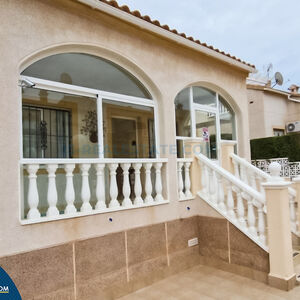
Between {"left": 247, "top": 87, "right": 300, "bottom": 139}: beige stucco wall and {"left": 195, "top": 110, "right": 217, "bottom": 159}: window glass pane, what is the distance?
32.1 feet

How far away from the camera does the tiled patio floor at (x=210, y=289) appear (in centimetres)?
425

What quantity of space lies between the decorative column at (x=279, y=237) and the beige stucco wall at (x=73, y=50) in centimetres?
163

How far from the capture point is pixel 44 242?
3.75 meters

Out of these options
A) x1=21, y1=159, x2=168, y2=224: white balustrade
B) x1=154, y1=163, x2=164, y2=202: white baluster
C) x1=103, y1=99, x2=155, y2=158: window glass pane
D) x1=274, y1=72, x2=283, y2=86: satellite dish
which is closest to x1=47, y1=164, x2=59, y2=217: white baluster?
x1=21, y1=159, x2=168, y2=224: white balustrade

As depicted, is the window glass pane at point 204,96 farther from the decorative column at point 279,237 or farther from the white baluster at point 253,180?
the decorative column at point 279,237

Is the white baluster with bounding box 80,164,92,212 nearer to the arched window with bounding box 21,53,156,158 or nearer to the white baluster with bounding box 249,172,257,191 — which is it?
the arched window with bounding box 21,53,156,158

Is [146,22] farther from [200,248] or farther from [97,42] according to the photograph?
[200,248]

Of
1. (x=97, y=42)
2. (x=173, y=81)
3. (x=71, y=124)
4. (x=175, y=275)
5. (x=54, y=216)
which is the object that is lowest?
(x=175, y=275)

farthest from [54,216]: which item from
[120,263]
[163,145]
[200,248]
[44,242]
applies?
[200,248]

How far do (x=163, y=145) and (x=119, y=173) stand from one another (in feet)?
3.79

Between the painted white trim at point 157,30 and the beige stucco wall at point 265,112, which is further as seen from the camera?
the beige stucco wall at point 265,112

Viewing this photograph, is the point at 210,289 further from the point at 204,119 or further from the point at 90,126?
the point at 204,119

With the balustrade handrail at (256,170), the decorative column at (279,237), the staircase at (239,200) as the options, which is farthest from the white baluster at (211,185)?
the balustrade handrail at (256,170)

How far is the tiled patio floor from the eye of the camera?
425cm
